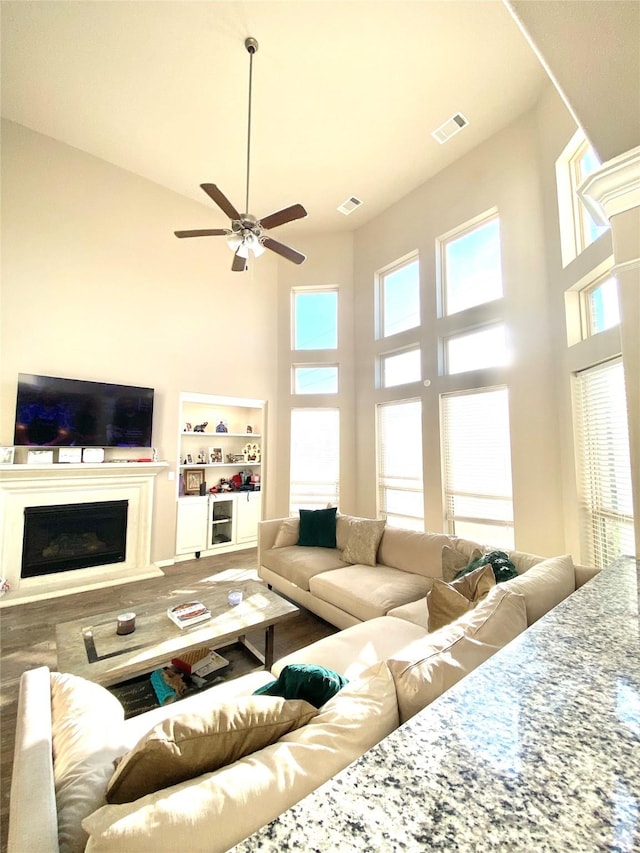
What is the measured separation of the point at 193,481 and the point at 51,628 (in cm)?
249

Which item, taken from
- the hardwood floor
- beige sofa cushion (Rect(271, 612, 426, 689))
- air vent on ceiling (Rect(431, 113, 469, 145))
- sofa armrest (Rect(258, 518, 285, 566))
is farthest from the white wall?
beige sofa cushion (Rect(271, 612, 426, 689))

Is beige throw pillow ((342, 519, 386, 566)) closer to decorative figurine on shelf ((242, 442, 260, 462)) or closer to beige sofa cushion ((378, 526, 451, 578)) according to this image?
beige sofa cushion ((378, 526, 451, 578))

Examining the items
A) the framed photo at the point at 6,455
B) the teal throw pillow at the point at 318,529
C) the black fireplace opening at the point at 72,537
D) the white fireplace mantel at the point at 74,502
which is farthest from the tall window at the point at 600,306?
the framed photo at the point at 6,455

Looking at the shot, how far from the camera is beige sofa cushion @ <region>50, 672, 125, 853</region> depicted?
76 centimetres

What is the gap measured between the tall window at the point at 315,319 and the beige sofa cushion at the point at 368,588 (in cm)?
386

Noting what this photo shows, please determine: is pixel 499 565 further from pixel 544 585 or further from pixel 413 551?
pixel 413 551

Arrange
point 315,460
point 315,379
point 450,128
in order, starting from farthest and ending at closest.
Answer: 1. point 315,379
2. point 315,460
3. point 450,128

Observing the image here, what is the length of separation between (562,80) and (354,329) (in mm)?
4266

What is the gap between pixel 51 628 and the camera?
9.80ft

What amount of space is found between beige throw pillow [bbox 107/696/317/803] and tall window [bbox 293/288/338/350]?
5.36 meters

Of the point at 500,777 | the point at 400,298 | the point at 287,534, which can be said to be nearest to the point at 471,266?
the point at 400,298

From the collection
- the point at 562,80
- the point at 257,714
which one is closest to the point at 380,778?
the point at 257,714

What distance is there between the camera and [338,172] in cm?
473

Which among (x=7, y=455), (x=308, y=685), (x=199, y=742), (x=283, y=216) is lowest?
(x=308, y=685)
